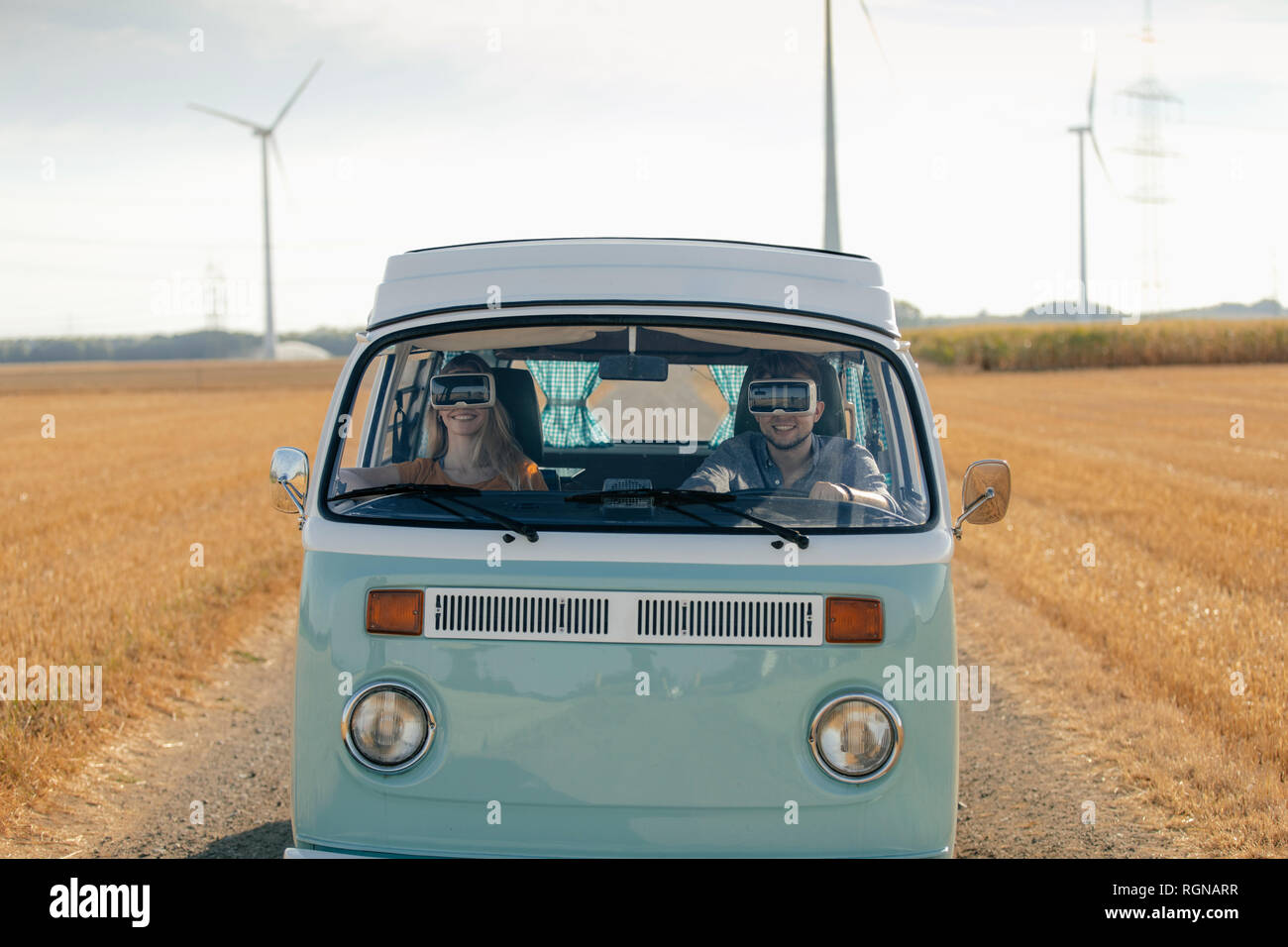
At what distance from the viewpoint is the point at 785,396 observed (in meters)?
3.66

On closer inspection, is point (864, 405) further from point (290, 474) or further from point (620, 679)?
point (290, 474)

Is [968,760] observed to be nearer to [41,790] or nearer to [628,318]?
[628,318]

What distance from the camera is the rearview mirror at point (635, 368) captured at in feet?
11.7

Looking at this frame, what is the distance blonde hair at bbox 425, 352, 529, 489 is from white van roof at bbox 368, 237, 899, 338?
0.33m

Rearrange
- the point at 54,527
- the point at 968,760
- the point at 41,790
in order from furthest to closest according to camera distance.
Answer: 1. the point at 54,527
2. the point at 968,760
3. the point at 41,790

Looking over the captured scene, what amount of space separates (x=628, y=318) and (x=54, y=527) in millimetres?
10559

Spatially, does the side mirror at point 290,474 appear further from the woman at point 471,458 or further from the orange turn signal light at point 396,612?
the orange turn signal light at point 396,612

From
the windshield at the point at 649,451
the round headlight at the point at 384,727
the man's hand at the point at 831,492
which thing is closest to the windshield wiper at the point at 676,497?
the windshield at the point at 649,451

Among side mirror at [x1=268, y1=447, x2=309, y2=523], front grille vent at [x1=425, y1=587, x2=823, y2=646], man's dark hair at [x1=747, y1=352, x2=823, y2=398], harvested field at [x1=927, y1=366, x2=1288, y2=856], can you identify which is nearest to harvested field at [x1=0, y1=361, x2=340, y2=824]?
side mirror at [x1=268, y1=447, x2=309, y2=523]

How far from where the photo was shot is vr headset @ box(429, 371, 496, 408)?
366cm

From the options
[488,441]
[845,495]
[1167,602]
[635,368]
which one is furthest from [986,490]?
[1167,602]

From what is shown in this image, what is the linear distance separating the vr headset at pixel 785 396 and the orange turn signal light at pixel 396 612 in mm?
1272
